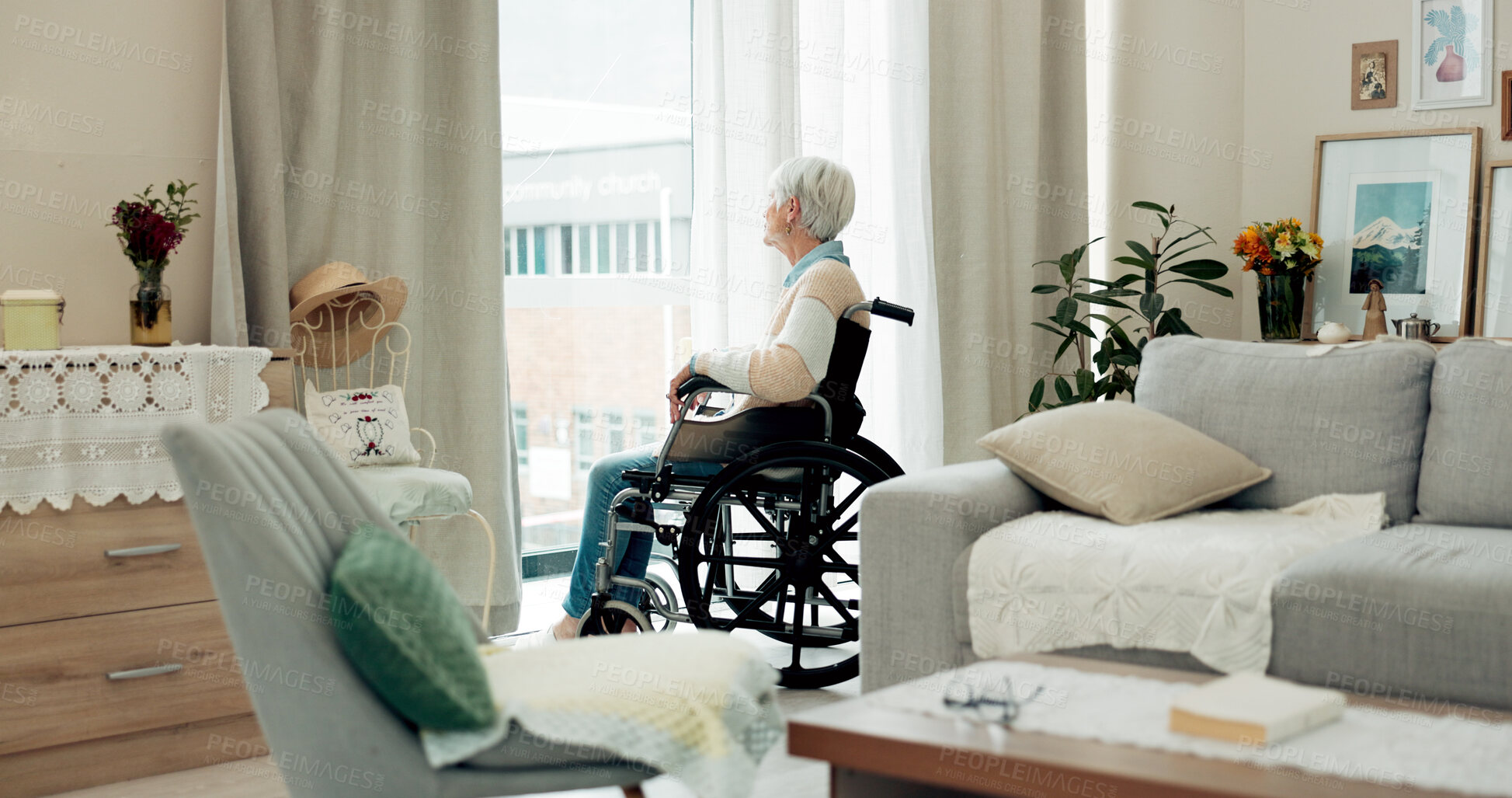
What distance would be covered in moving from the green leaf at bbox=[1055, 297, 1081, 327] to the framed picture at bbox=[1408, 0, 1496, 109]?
127 cm

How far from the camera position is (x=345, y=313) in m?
2.94

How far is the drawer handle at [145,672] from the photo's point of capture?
2293mm

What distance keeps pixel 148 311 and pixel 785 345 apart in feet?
4.36

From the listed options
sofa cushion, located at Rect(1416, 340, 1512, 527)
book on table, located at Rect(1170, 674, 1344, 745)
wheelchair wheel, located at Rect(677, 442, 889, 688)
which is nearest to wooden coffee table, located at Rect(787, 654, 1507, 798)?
book on table, located at Rect(1170, 674, 1344, 745)

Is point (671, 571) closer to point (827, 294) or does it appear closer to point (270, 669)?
point (827, 294)

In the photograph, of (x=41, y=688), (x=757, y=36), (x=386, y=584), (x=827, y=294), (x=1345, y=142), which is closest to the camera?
(x=386, y=584)

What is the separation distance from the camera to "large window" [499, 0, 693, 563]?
12.0 feet

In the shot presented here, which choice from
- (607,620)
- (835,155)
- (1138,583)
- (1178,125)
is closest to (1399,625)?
(1138,583)

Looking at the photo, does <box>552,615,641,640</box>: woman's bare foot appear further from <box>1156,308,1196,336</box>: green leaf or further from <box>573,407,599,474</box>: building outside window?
<box>1156,308,1196,336</box>: green leaf

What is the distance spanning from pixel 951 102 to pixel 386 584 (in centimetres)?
320

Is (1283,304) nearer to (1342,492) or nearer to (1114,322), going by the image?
(1114,322)

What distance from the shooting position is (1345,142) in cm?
405

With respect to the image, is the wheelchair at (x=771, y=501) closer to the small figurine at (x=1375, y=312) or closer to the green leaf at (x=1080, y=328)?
the green leaf at (x=1080, y=328)

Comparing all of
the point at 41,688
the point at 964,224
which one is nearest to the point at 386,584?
the point at 41,688
